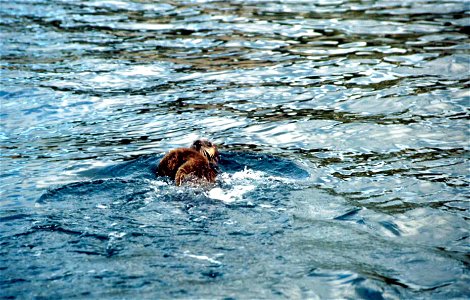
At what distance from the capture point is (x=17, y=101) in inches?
448

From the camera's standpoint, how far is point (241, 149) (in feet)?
29.7

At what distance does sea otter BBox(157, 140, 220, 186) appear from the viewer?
7.27 meters

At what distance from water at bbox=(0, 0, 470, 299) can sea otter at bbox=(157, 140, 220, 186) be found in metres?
0.15

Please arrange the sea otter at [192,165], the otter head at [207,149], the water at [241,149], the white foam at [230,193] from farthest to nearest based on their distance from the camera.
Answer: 1. the otter head at [207,149]
2. the sea otter at [192,165]
3. the white foam at [230,193]
4. the water at [241,149]

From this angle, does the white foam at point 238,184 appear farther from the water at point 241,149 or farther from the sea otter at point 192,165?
the sea otter at point 192,165

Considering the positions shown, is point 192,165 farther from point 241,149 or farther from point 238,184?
point 241,149

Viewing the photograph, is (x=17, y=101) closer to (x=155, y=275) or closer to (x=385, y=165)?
(x=385, y=165)

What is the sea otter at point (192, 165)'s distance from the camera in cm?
727

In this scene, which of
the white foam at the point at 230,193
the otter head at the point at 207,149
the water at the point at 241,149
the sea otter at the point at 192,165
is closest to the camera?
the water at the point at 241,149

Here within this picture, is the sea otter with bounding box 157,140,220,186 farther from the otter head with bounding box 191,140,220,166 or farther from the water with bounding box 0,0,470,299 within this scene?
the water with bounding box 0,0,470,299

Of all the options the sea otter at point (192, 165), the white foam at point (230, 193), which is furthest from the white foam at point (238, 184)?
the sea otter at point (192, 165)

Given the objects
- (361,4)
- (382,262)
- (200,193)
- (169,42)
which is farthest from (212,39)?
(382,262)

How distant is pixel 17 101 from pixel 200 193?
17.6ft

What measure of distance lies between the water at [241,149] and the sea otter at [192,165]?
0.15 meters
